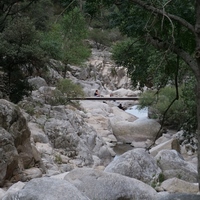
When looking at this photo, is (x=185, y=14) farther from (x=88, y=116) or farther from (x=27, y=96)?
(x=88, y=116)

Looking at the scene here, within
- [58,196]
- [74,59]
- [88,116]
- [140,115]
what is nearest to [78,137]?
[88,116]

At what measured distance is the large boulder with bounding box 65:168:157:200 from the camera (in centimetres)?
504

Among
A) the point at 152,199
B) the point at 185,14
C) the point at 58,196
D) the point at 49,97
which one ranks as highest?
the point at 185,14

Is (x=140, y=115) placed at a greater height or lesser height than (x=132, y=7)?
lesser

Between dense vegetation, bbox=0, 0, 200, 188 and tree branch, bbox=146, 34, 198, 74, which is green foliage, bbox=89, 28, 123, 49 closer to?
dense vegetation, bbox=0, 0, 200, 188

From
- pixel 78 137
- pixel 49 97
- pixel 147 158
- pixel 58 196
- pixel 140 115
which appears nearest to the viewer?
pixel 58 196

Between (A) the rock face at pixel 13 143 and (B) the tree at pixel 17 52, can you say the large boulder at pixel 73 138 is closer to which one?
(B) the tree at pixel 17 52

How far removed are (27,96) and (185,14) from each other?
11829mm

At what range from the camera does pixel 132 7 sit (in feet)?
18.4

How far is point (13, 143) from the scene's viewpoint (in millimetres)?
7734

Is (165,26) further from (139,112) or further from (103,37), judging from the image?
(103,37)

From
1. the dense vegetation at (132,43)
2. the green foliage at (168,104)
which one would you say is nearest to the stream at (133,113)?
the green foliage at (168,104)

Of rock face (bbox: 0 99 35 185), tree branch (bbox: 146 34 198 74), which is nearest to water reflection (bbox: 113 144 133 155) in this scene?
rock face (bbox: 0 99 35 185)

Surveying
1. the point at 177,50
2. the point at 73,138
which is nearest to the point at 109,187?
the point at 177,50
